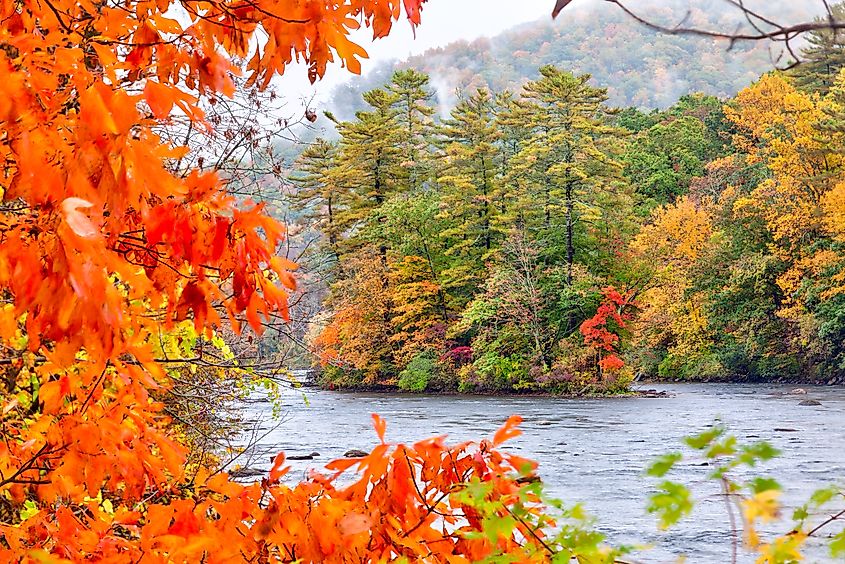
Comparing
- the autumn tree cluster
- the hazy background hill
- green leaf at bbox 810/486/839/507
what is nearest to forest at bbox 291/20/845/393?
the autumn tree cluster

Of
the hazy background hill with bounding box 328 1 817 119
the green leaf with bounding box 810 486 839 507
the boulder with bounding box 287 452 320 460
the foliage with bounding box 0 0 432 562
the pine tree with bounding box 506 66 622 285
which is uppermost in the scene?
the hazy background hill with bounding box 328 1 817 119

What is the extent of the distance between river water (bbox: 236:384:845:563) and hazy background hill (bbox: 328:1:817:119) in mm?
70429

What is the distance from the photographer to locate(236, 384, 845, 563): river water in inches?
341

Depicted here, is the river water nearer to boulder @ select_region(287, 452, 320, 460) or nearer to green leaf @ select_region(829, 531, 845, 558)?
boulder @ select_region(287, 452, 320, 460)

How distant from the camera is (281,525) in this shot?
59.4 inches

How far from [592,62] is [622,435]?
109m

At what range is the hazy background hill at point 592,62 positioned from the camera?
99.9 metres

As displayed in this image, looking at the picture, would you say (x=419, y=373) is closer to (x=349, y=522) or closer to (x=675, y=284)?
(x=675, y=284)

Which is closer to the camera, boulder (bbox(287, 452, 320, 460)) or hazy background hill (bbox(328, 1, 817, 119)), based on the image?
boulder (bbox(287, 452, 320, 460))

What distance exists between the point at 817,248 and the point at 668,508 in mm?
26897

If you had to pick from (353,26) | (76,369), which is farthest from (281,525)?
(76,369)

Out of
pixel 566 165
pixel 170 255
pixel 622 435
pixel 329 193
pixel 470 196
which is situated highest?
pixel 329 193

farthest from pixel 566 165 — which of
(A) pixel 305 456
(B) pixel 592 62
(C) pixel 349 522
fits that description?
(B) pixel 592 62

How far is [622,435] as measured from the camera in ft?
48.9
